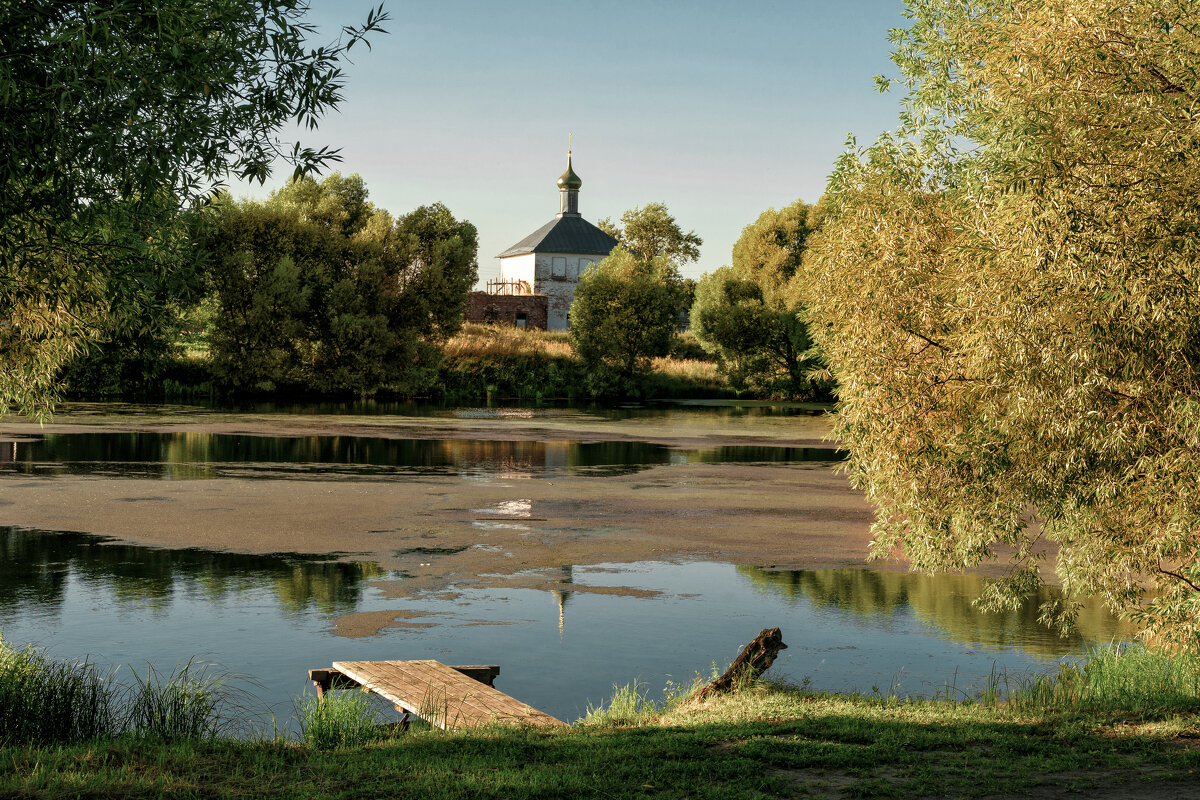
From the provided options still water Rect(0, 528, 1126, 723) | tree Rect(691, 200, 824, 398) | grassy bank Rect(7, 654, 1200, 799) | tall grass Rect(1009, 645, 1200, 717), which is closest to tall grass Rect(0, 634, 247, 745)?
grassy bank Rect(7, 654, 1200, 799)

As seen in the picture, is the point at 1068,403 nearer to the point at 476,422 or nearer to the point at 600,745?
the point at 600,745

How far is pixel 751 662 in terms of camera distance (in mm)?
10438

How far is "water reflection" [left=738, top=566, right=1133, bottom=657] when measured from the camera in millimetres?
13453

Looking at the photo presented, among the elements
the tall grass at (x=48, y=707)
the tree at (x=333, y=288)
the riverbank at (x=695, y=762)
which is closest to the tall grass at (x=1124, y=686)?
the riverbank at (x=695, y=762)

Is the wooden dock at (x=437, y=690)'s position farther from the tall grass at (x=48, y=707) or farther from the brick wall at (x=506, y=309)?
the brick wall at (x=506, y=309)

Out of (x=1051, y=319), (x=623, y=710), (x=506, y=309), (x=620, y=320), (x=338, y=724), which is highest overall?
(x=506, y=309)

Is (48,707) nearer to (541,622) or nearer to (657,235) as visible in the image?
(541,622)

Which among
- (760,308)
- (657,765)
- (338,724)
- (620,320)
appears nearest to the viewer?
(657,765)

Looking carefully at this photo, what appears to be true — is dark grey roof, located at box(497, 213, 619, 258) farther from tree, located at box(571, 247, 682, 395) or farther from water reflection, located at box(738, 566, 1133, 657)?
water reflection, located at box(738, 566, 1133, 657)

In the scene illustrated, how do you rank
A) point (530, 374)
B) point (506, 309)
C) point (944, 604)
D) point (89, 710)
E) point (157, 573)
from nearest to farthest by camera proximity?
point (89, 710) < point (944, 604) < point (157, 573) < point (530, 374) < point (506, 309)

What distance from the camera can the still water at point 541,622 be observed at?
38.6 ft

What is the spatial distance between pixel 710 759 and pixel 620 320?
6366 centimetres

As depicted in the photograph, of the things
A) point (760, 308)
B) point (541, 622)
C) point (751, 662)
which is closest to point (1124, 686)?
point (751, 662)

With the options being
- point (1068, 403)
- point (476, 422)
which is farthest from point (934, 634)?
point (476, 422)
